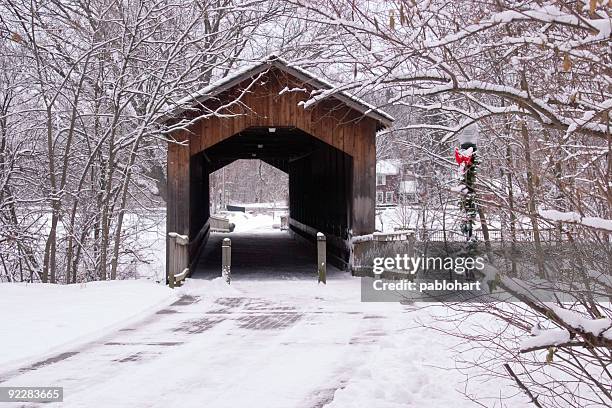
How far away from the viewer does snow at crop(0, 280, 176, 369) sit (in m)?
8.12

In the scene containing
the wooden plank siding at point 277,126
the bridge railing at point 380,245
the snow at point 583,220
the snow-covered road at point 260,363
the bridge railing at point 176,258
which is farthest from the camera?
the wooden plank siding at point 277,126

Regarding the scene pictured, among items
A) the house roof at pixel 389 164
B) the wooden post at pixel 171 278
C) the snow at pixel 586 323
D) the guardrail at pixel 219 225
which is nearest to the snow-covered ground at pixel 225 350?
the wooden post at pixel 171 278

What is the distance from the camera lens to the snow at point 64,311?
320 inches

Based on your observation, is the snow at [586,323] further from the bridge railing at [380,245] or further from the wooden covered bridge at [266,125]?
the wooden covered bridge at [266,125]

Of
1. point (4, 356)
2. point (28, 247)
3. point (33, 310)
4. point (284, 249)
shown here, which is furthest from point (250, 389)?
point (284, 249)

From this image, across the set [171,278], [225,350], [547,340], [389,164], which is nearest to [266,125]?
[171,278]

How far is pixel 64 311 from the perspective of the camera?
10.5 meters

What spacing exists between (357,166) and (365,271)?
231cm

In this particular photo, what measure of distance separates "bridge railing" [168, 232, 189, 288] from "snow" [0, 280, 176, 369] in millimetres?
303

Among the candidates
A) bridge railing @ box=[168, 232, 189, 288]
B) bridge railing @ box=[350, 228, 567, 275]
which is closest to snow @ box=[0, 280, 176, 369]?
bridge railing @ box=[168, 232, 189, 288]

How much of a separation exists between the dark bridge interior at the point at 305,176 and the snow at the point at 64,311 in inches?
186

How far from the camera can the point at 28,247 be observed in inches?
618

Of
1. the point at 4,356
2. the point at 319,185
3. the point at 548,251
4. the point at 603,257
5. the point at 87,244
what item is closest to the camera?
the point at 603,257

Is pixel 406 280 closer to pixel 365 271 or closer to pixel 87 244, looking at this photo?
pixel 365 271
